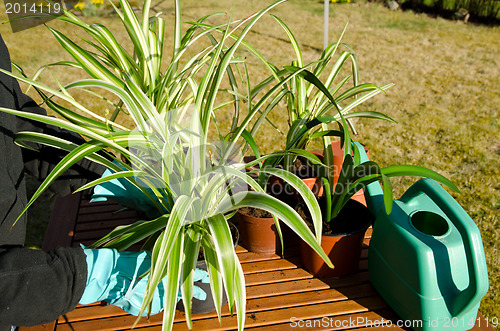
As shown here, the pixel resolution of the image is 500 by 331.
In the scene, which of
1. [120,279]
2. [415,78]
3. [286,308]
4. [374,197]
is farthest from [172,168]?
[415,78]

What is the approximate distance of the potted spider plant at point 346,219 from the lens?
110 cm

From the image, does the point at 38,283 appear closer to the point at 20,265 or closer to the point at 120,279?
the point at 20,265

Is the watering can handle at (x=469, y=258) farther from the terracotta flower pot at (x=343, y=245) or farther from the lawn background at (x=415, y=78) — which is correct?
the lawn background at (x=415, y=78)

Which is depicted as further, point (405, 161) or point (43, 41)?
point (43, 41)

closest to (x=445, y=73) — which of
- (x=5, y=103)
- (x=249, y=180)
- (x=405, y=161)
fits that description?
(x=405, y=161)

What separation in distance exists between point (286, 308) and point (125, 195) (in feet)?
2.18

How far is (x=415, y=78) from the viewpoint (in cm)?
371

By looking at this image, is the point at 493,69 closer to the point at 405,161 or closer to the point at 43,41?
the point at 405,161

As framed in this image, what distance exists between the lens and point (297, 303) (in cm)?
118

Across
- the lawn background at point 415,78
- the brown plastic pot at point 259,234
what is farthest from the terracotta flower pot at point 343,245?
the lawn background at point 415,78

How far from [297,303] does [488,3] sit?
5185mm

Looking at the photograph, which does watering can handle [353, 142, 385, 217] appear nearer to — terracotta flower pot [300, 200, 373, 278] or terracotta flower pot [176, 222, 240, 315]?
terracotta flower pot [300, 200, 373, 278]

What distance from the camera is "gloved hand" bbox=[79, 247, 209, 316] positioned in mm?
1008

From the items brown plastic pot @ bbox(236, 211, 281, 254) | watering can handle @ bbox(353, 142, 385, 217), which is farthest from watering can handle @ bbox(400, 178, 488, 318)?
brown plastic pot @ bbox(236, 211, 281, 254)
